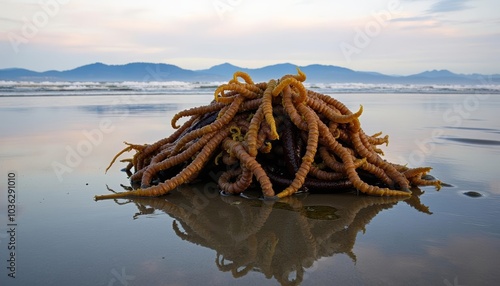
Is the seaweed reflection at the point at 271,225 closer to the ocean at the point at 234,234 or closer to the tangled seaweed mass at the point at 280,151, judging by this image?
the ocean at the point at 234,234

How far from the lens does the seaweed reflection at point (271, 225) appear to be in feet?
9.63

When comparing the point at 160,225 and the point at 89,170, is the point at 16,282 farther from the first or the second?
the point at 89,170

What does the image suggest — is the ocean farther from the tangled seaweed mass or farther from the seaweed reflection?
the tangled seaweed mass

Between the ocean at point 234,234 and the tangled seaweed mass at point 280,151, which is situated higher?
the tangled seaweed mass at point 280,151

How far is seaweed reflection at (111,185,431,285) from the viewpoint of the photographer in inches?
116

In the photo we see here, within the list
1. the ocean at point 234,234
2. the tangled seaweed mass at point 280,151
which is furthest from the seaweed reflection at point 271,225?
the tangled seaweed mass at point 280,151

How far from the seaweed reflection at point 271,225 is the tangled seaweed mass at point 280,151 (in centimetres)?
18

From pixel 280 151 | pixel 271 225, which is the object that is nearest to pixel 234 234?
pixel 271 225

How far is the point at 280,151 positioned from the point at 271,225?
1324 millimetres

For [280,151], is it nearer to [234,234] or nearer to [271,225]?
[271,225]

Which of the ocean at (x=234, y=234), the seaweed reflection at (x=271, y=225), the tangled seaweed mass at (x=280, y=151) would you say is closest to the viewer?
the ocean at (x=234, y=234)

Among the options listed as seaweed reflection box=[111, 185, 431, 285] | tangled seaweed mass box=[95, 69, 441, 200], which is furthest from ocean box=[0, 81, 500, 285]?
tangled seaweed mass box=[95, 69, 441, 200]

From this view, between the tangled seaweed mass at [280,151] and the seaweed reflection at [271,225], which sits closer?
the seaweed reflection at [271,225]

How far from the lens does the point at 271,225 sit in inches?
144
